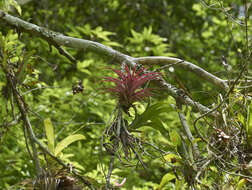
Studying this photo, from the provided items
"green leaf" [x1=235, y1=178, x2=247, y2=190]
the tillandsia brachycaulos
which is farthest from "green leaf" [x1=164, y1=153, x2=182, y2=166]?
"green leaf" [x1=235, y1=178, x2=247, y2=190]

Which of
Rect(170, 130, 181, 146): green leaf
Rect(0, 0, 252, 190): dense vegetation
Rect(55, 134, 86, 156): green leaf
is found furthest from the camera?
Rect(55, 134, 86, 156): green leaf

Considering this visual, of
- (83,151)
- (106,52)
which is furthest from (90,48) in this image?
(83,151)

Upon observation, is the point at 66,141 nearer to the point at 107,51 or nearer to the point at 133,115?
the point at 133,115

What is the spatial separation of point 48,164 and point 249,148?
0.86 metres

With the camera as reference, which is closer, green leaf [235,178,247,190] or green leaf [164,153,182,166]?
green leaf [235,178,247,190]

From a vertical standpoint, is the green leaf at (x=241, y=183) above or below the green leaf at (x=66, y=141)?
above

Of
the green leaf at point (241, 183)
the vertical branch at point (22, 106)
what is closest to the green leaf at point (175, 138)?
the green leaf at point (241, 183)

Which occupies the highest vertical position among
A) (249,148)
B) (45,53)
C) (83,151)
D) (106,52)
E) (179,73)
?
(106,52)

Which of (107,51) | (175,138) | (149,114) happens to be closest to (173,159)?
(175,138)

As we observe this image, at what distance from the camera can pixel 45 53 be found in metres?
3.54

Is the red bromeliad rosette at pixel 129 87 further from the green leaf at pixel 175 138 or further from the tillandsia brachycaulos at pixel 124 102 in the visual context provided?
the green leaf at pixel 175 138

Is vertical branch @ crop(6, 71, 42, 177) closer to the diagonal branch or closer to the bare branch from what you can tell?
the diagonal branch

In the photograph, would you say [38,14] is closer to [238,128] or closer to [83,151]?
[83,151]

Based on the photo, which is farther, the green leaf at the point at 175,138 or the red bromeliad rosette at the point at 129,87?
the green leaf at the point at 175,138
